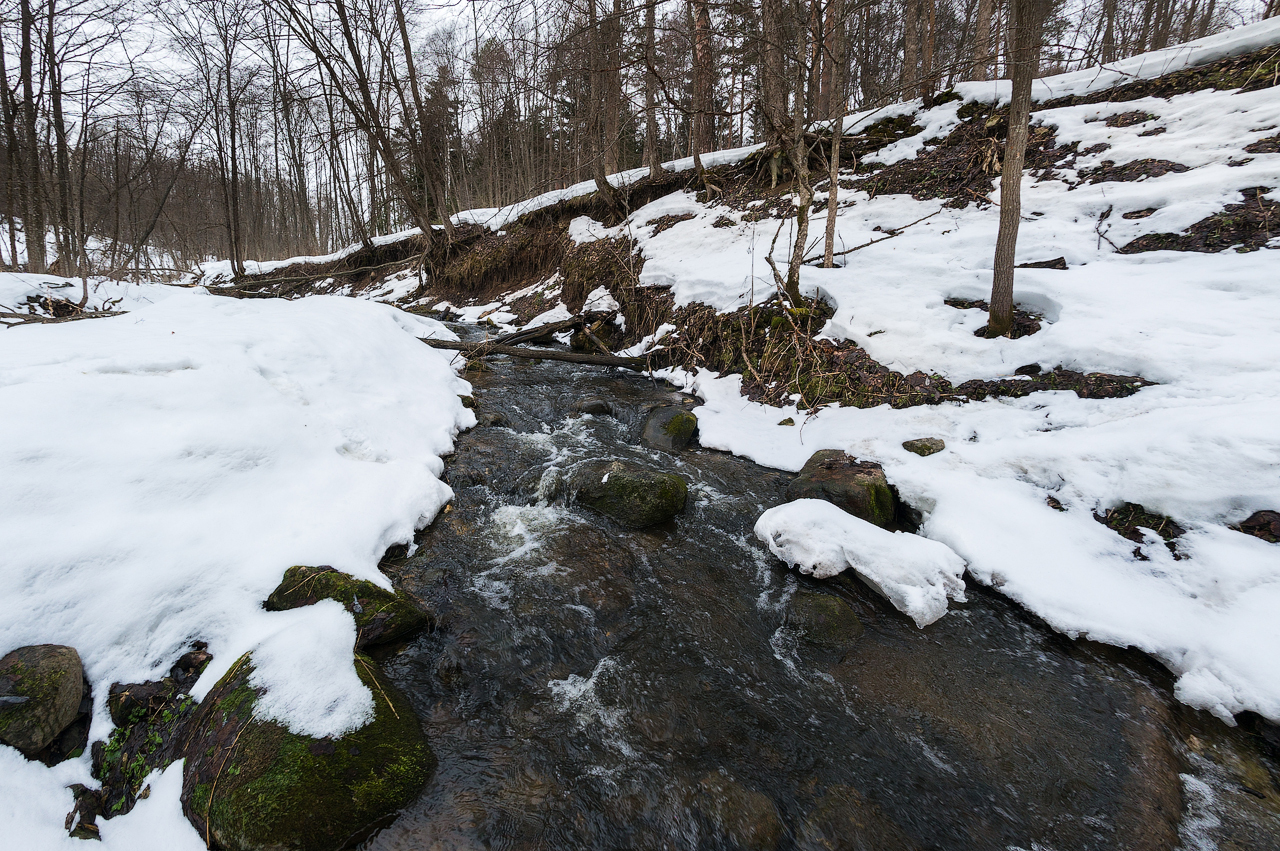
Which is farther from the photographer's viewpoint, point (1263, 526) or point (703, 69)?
point (703, 69)

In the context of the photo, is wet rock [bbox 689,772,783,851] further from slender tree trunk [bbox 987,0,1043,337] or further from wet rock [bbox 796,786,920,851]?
slender tree trunk [bbox 987,0,1043,337]

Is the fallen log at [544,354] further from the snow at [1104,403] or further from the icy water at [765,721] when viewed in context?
the icy water at [765,721]

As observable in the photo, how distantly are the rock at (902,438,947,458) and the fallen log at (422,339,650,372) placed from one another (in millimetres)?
4644

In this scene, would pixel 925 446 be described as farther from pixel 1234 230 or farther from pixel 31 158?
pixel 31 158

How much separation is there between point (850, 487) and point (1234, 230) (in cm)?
551

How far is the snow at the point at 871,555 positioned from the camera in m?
3.34

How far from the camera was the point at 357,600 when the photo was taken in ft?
9.37

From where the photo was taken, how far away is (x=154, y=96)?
32.1 feet

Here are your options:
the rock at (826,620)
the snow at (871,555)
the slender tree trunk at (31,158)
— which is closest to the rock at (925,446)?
the snow at (871,555)

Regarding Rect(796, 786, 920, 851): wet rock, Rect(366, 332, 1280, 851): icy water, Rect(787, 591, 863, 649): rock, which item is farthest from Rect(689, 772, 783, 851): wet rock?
Rect(787, 591, 863, 649): rock

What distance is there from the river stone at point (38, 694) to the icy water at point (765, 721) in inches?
53.3

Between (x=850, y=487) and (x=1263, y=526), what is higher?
(x=1263, y=526)

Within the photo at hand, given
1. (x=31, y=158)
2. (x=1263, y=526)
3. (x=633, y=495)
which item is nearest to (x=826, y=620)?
(x=633, y=495)

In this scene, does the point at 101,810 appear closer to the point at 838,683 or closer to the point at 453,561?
the point at 453,561
